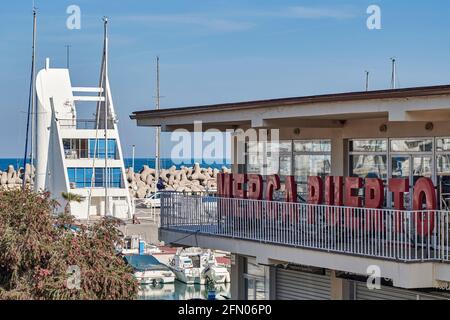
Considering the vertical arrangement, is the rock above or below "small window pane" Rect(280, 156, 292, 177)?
below

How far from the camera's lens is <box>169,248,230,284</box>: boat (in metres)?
56.9

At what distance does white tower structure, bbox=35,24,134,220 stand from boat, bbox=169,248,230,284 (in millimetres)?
8565

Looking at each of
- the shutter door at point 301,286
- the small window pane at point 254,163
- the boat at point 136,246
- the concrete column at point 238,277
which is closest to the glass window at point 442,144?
the shutter door at point 301,286

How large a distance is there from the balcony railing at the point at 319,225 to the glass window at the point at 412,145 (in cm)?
203

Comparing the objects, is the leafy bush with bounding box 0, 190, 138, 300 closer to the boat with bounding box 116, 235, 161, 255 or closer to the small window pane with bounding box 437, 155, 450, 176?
the small window pane with bounding box 437, 155, 450, 176

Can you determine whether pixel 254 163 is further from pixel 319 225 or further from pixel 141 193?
pixel 141 193

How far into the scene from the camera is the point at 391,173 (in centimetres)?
2022

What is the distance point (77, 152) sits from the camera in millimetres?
66938

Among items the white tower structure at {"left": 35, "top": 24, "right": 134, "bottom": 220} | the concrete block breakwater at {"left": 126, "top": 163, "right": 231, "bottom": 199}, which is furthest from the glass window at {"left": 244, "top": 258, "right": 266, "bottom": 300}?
the concrete block breakwater at {"left": 126, "top": 163, "right": 231, "bottom": 199}

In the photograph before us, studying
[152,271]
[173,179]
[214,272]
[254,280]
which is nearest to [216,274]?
[214,272]

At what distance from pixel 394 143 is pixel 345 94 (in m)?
2.74

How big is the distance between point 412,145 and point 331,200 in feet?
6.52

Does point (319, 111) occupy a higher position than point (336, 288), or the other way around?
point (319, 111)
